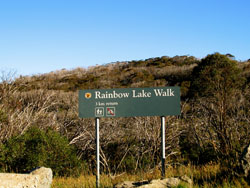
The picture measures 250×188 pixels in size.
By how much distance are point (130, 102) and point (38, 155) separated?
129 inches

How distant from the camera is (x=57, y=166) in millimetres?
8398

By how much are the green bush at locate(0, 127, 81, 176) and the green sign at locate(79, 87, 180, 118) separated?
8.48 ft

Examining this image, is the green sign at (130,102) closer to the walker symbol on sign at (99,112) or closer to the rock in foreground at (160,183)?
the walker symbol on sign at (99,112)

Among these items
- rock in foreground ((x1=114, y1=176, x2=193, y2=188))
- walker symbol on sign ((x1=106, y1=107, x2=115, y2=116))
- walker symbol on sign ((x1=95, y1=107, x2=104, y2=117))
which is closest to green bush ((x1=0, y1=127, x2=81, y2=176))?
walker symbol on sign ((x1=95, y1=107, x2=104, y2=117))

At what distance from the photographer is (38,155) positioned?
8.16 m

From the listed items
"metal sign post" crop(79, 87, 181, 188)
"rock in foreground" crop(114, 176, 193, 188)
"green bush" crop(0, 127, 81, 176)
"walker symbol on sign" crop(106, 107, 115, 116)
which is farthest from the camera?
"green bush" crop(0, 127, 81, 176)

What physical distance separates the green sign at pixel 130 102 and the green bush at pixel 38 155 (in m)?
2.58

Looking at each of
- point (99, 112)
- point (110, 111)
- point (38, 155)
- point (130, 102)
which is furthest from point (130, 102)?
point (38, 155)

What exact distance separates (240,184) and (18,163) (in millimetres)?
5801

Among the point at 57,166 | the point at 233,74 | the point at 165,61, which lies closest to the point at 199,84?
the point at 233,74

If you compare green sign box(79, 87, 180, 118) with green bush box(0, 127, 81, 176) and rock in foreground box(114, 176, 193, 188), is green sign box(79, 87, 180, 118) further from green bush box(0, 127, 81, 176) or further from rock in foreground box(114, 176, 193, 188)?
green bush box(0, 127, 81, 176)

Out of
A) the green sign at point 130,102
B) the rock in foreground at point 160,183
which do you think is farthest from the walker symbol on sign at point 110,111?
→ the rock in foreground at point 160,183

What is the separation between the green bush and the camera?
27.0 ft

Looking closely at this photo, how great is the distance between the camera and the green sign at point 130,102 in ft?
20.2
